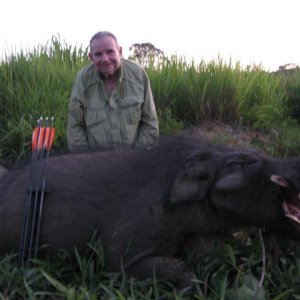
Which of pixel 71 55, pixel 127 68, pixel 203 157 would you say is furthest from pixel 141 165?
pixel 71 55

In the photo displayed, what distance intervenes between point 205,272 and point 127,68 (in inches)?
119

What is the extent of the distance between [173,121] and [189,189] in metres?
4.53

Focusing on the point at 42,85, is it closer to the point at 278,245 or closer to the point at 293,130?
the point at 293,130

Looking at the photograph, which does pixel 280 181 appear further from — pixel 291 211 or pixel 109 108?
pixel 109 108

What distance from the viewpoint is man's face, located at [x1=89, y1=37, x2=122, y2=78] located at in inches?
220

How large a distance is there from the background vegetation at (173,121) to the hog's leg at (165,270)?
7 centimetres

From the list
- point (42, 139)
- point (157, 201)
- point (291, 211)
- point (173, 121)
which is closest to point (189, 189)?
point (157, 201)

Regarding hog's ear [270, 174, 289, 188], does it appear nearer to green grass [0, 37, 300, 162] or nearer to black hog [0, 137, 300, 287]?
black hog [0, 137, 300, 287]

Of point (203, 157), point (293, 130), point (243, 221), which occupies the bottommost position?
point (293, 130)

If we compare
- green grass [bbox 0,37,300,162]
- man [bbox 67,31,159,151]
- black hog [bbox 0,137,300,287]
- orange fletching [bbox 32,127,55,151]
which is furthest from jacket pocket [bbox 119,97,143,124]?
black hog [bbox 0,137,300,287]

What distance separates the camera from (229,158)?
334 cm

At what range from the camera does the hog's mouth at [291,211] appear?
10.2 feet

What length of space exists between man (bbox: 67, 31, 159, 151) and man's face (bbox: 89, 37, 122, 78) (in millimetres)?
84

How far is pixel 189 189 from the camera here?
3.38 metres
